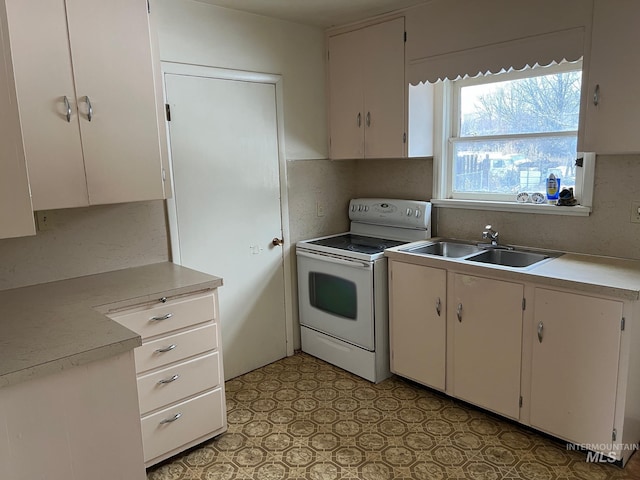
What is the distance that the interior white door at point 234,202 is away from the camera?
2.87 meters

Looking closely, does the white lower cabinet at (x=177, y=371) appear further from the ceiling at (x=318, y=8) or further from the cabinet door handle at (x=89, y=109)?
the ceiling at (x=318, y=8)

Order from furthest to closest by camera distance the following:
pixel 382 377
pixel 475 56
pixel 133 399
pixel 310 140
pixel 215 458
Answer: pixel 310 140 → pixel 382 377 → pixel 475 56 → pixel 215 458 → pixel 133 399

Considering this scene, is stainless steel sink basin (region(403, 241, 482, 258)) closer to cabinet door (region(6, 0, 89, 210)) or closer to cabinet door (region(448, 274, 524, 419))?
cabinet door (region(448, 274, 524, 419))

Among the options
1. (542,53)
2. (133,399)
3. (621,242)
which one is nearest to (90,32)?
(133,399)

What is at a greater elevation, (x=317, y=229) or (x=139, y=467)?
(x=317, y=229)

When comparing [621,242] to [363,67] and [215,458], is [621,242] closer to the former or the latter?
[363,67]

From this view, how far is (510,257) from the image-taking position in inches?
114

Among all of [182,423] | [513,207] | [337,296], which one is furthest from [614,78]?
[182,423]

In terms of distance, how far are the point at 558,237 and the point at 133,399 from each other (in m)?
2.41

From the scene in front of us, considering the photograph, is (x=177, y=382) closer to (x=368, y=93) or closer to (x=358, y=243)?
(x=358, y=243)

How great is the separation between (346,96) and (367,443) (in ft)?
7.65

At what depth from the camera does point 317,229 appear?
366 centimetres

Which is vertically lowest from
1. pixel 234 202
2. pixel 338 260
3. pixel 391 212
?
pixel 338 260

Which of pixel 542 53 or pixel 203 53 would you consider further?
pixel 203 53
